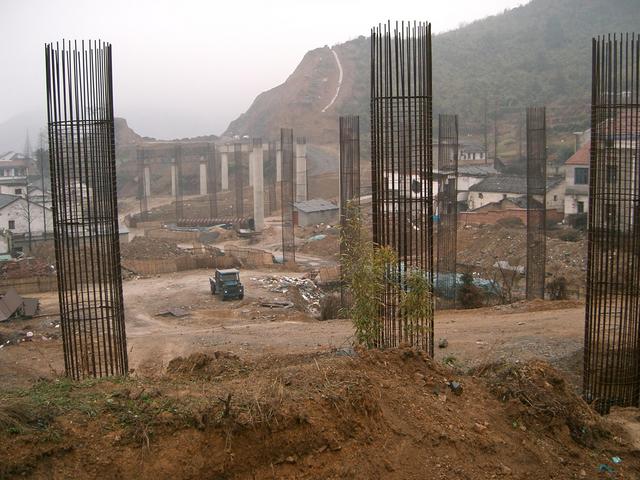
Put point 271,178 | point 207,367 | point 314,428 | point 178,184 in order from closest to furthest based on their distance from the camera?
point 314,428 < point 207,367 < point 178,184 < point 271,178

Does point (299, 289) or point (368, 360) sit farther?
point (299, 289)

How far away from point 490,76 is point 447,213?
172ft

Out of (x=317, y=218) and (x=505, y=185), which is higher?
(x=505, y=185)

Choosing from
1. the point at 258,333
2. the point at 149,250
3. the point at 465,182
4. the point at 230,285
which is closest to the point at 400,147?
the point at 258,333

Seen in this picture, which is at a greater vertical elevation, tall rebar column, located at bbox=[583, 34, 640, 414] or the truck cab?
tall rebar column, located at bbox=[583, 34, 640, 414]

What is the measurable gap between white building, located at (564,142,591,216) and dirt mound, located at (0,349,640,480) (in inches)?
866

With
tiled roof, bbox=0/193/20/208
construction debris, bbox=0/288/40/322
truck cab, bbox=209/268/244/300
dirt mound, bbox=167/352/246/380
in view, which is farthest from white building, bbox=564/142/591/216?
tiled roof, bbox=0/193/20/208

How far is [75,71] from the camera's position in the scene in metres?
7.84

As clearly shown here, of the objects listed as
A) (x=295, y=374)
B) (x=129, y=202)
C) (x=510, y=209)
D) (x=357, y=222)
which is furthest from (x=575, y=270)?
(x=129, y=202)

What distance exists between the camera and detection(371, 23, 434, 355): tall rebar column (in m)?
7.64

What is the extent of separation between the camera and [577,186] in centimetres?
2727

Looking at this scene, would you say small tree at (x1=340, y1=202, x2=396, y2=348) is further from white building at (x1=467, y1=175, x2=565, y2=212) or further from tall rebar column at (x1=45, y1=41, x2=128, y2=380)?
white building at (x1=467, y1=175, x2=565, y2=212)

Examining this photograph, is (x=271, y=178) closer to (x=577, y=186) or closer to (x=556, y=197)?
(x=556, y=197)

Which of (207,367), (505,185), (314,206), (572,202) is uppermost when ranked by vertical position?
(505,185)
